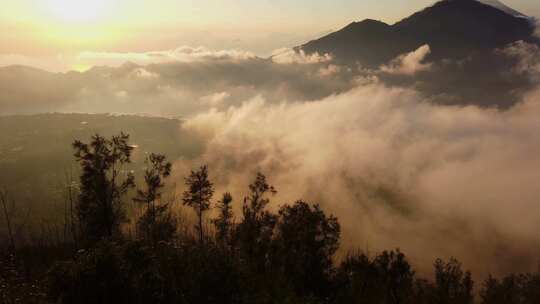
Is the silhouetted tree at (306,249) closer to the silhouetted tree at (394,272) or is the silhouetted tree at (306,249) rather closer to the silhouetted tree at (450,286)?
the silhouetted tree at (394,272)

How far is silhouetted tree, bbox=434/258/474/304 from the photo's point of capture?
102363mm

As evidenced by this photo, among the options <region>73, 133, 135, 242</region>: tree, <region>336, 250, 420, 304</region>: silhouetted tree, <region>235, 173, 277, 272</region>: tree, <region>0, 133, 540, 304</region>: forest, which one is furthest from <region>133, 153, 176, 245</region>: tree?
<region>336, 250, 420, 304</region>: silhouetted tree

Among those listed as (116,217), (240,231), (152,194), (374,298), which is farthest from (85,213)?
(374,298)

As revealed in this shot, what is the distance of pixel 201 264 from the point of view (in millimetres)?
38906

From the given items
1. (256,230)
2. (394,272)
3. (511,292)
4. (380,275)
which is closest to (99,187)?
(256,230)

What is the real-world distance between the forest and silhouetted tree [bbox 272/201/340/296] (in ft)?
0.69

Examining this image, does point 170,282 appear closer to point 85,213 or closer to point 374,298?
point 85,213

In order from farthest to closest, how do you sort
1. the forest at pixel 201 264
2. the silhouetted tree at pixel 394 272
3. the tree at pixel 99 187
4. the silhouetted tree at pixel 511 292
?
the silhouetted tree at pixel 511 292 < the silhouetted tree at pixel 394 272 < the tree at pixel 99 187 < the forest at pixel 201 264

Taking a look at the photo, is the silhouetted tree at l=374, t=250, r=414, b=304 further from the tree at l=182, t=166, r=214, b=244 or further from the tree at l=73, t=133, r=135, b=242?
the tree at l=73, t=133, r=135, b=242

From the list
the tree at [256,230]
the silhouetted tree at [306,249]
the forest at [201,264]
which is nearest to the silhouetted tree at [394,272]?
the forest at [201,264]

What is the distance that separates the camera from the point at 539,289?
125 m

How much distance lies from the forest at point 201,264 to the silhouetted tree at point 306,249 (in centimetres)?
21

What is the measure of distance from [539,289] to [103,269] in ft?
435

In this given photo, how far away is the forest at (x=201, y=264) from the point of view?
118ft
